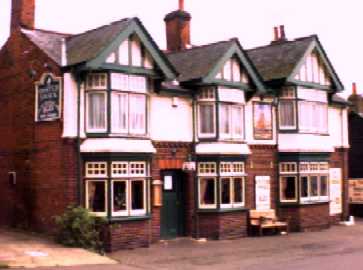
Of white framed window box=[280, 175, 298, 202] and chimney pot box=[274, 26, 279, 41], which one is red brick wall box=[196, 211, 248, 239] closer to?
white framed window box=[280, 175, 298, 202]

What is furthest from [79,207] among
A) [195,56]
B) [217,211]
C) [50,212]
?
[195,56]

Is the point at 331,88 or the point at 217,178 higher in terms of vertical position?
the point at 331,88

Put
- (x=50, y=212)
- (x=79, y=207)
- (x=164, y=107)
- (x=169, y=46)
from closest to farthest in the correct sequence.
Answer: (x=79, y=207) < (x=50, y=212) < (x=164, y=107) < (x=169, y=46)

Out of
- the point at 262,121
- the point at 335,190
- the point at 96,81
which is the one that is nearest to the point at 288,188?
the point at 262,121

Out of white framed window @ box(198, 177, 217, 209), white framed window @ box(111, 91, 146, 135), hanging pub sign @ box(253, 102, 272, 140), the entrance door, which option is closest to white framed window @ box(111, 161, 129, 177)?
white framed window @ box(111, 91, 146, 135)

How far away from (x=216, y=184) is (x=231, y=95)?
334 centimetres

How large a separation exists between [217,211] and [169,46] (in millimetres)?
9464

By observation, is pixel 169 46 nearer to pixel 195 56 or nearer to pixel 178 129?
pixel 195 56

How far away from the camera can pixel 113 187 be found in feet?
59.1

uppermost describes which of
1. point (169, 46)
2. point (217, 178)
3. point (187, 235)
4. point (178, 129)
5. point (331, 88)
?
point (169, 46)

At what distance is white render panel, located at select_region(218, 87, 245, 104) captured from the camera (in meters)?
21.1

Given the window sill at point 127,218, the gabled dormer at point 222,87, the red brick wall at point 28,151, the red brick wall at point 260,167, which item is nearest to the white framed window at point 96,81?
the red brick wall at point 28,151

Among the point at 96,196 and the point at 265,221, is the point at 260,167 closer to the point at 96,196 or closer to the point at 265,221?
the point at 265,221

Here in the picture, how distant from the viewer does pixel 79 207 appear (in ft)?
57.5
